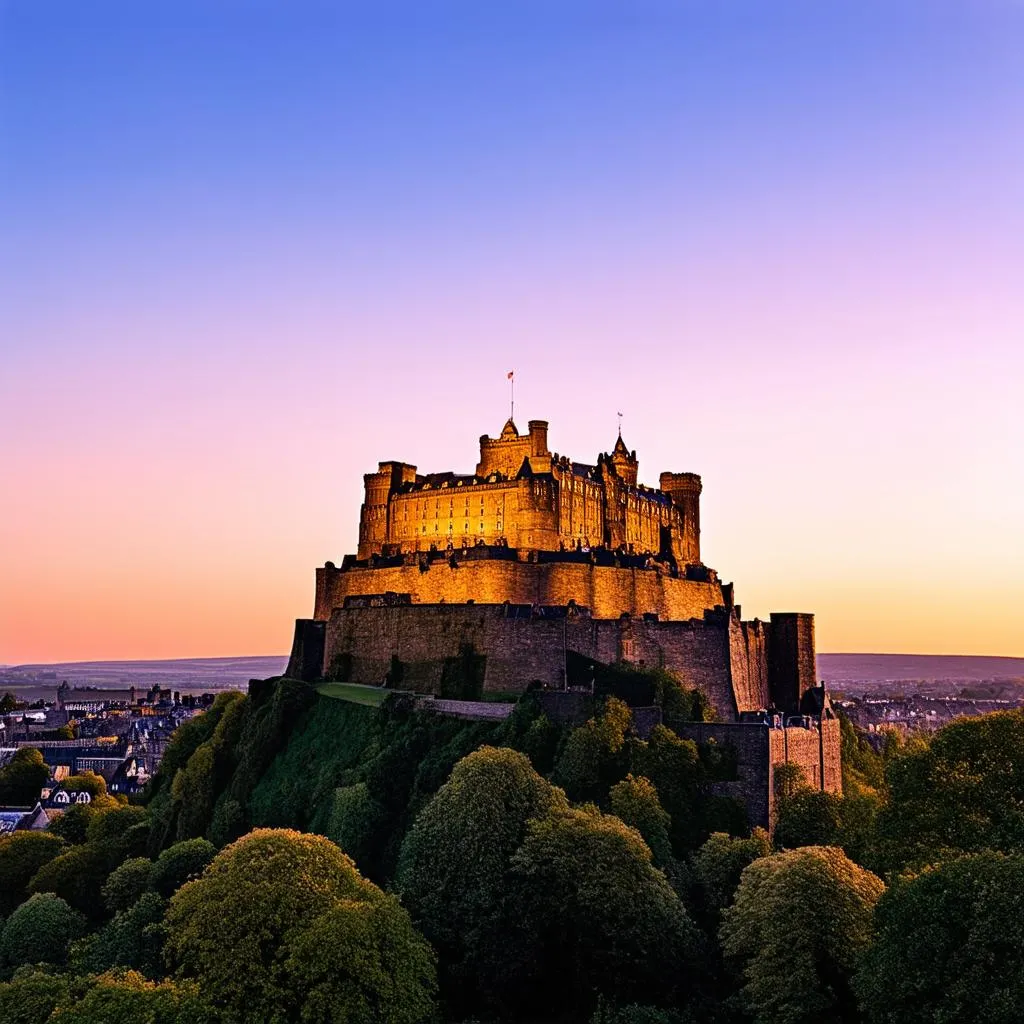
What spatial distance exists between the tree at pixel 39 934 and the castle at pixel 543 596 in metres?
22.3

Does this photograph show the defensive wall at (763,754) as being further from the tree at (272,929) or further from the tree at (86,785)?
the tree at (86,785)

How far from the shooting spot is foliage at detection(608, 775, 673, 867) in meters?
44.1

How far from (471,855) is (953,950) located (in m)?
18.5

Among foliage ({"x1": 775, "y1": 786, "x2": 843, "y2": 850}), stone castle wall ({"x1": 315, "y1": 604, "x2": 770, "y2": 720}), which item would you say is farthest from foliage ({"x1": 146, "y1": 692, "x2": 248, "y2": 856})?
foliage ({"x1": 775, "y1": 786, "x2": 843, "y2": 850})

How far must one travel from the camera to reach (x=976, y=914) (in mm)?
25031

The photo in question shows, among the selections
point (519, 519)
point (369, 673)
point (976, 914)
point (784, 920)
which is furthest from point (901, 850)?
point (519, 519)

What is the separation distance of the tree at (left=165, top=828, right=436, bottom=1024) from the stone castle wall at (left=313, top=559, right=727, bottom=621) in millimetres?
34292

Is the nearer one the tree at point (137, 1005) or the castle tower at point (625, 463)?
the tree at point (137, 1005)

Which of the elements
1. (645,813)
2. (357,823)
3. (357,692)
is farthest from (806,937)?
(357,692)

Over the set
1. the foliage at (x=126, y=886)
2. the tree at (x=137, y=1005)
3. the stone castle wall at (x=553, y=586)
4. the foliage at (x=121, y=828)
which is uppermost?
the stone castle wall at (x=553, y=586)

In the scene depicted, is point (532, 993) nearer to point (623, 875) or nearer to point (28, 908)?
point (623, 875)

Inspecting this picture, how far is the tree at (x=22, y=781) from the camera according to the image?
278 feet

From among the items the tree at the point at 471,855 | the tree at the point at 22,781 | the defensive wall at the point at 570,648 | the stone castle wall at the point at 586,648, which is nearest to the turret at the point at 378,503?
the defensive wall at the point at 570,648

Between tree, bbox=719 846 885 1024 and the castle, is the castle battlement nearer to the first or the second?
the castle
